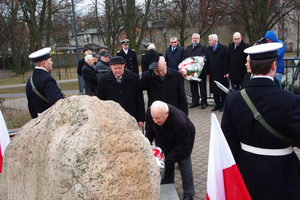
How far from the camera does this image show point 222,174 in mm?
2787

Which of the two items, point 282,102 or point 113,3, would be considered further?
point 113,3

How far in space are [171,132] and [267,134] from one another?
4.87ft

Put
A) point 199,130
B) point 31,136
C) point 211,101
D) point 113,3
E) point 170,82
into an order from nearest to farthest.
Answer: point 31,136 → point 170,82 → point 199,130 → point 211,101 → point 113,3

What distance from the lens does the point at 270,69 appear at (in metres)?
2.64

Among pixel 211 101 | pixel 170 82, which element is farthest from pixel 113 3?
pixel 170 82

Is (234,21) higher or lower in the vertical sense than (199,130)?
higher

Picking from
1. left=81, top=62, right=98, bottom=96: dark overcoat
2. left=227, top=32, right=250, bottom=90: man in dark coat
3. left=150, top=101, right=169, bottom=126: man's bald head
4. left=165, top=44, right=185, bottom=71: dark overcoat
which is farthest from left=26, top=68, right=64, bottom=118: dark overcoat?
left=165, top=44, right=185, bottom=71: dark overcoat

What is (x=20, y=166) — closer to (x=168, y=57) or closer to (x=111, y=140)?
(x=111, y=140)

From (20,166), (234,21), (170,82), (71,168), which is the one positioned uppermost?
(234,21)

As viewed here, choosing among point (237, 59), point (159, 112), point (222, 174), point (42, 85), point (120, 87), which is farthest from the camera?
point (237, 59)

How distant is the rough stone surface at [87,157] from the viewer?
235cm

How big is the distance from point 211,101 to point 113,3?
22468 mm

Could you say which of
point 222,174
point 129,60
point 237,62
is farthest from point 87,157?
point 129,60

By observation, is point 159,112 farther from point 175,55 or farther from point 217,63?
point 175,55
